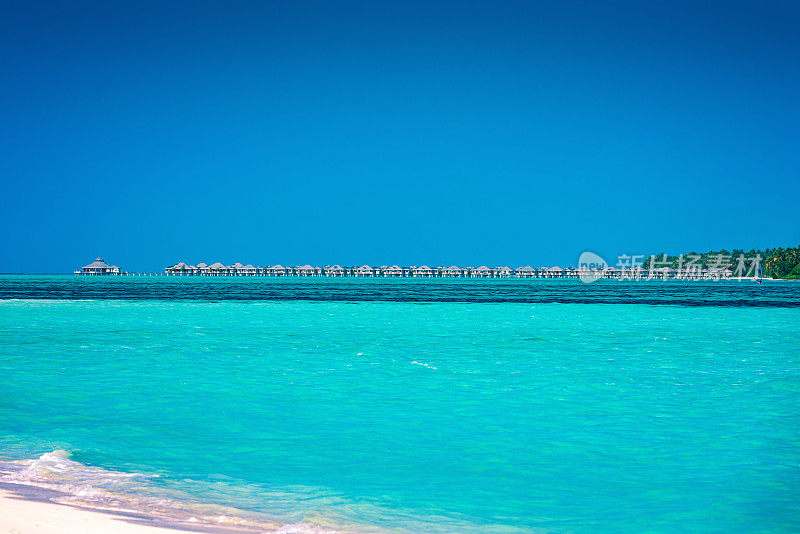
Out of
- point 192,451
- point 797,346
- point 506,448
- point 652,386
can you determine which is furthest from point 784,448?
point 797,346

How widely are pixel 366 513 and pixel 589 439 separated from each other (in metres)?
4.93

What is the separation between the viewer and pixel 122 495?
7.26 m

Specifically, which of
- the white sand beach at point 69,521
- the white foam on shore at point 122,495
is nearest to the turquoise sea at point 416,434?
the white foam on shore at point 122,495

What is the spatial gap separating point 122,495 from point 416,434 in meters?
4.99

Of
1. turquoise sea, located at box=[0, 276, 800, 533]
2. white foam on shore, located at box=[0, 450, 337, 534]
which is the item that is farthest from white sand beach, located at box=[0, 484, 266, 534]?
turquoise sea, located at box=[0, 276, 800, 533]

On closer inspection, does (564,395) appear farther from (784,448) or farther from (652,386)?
(784,448)

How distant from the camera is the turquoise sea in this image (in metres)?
7.29

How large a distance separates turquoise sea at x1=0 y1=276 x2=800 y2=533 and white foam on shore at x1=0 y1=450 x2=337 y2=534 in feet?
0.14

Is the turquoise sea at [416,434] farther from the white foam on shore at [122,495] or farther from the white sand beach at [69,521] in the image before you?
the white sand beach at [69,521]

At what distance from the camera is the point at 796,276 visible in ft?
532

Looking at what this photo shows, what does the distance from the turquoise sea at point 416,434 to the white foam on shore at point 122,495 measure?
43 millimetres

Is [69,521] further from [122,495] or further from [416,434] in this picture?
[416,434]

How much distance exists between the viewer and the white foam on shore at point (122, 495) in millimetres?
6324

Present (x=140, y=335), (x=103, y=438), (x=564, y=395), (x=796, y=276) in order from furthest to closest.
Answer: (x=796, y=276) → (x=140, y=335) → (x=564, y=395) → (x=103, y=438)
